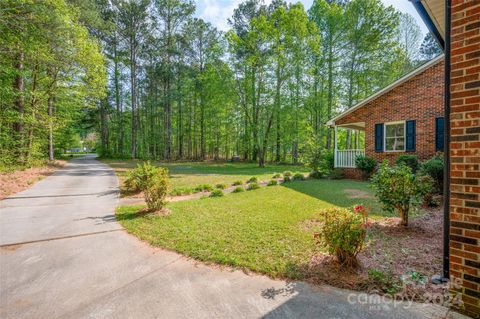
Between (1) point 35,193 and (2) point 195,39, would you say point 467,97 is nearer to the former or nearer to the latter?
(1) point 35,193

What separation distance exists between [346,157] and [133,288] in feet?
42.6

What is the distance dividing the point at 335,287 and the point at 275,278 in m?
0.72

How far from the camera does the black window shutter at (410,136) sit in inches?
427

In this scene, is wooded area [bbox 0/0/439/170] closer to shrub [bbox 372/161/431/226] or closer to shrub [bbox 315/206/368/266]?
shrub [bbox 372/161/431/226]

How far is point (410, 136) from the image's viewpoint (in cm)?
1095

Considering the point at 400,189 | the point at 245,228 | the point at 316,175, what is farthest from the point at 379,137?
the point at 245,228

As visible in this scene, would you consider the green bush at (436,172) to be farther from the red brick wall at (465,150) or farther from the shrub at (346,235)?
the red brick wall at (465,150)

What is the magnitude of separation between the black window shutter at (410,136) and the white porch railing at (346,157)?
2.15 metres

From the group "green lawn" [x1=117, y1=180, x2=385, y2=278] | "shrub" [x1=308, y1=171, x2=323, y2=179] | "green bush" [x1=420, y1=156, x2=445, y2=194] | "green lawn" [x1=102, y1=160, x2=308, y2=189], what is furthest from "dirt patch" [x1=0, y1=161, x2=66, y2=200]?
"green bush" [x1=420, y1=156, x2=445, y2=194]

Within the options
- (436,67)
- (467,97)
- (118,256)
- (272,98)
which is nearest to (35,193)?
(118,256)

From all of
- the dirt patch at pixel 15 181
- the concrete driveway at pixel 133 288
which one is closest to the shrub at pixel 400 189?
the concrete driveway at pixel 133 288

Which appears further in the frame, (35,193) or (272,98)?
(272,98)

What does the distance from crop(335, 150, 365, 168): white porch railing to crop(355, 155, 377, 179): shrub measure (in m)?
0.68

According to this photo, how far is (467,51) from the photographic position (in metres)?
2.13
